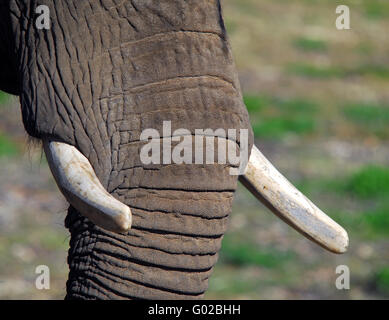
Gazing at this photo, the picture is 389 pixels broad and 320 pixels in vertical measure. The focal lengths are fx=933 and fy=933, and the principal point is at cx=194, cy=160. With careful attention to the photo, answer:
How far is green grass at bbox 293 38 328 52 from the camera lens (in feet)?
32.2

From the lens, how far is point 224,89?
197cm

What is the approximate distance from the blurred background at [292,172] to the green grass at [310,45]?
0.01m

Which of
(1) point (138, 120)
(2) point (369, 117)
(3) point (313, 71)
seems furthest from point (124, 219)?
(3) point (313, 71)

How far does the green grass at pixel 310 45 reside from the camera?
981cm

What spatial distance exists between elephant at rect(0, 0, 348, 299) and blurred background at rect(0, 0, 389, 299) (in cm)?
73

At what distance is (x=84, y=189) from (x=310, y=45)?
8.34m

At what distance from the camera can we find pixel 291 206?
219 cm

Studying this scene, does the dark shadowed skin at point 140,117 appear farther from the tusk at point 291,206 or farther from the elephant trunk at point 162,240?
the tusk at point 291,206

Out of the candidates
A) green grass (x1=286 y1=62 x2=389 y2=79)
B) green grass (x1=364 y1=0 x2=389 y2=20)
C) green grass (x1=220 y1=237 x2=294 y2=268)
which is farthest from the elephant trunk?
green grass (x1=364 y1=0 x2=389 y2=20)

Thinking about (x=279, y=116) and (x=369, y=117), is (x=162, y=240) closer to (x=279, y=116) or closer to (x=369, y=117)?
(x=279, y=116)

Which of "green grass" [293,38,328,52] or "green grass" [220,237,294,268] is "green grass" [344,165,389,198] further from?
"green grass" [293,38,328,52]

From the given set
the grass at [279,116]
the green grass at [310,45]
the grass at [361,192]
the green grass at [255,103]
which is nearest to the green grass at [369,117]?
the grass at [279,116]
